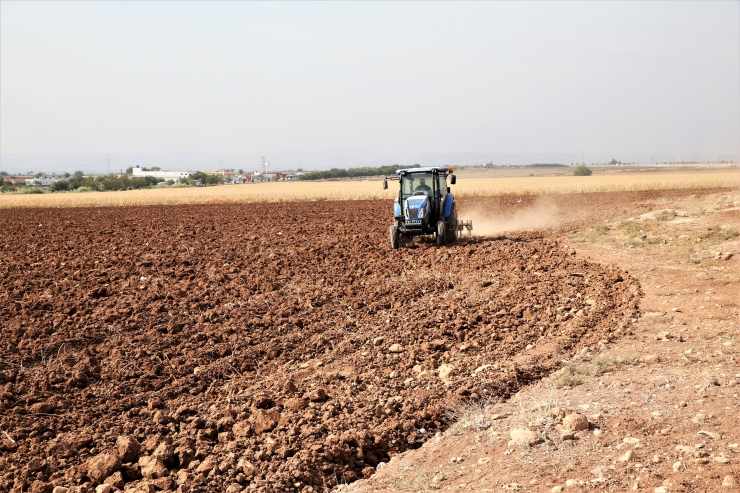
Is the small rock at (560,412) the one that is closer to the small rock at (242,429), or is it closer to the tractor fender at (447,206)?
the small rock at (242,429)

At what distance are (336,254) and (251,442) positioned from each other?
10.9m

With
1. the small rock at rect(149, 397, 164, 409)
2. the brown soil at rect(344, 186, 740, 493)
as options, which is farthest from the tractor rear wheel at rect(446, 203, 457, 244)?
the small rock at rect(149, 397, 164, 409)

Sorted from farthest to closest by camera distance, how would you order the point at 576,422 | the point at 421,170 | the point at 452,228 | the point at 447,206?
the point at 452,228, the point at 447,206, the point at 421,170, the point at 576,422

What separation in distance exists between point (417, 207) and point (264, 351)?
28.8 ft

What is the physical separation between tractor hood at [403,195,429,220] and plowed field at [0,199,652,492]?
3.33ft

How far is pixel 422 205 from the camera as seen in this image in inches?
670

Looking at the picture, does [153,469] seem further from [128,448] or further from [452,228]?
[452,228]

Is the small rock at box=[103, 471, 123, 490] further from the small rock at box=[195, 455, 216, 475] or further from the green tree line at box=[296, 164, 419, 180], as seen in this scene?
the green tree line at box=[296, 164, 419, 180]

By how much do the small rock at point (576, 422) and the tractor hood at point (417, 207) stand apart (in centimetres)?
1144

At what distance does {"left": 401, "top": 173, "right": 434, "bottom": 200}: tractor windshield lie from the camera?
17.5 meters

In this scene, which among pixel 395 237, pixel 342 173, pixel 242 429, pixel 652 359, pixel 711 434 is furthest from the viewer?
pixel 342 173

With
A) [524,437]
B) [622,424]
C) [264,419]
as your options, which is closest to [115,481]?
[264,419]

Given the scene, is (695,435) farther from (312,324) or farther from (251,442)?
(312,324)

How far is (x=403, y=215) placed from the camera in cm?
1750
